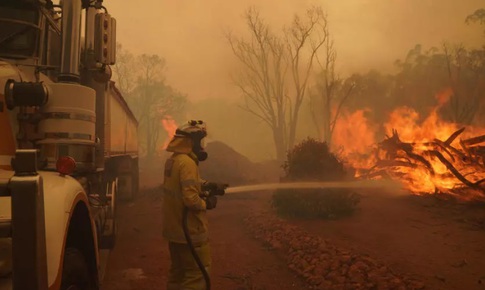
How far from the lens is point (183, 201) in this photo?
13.7 ft

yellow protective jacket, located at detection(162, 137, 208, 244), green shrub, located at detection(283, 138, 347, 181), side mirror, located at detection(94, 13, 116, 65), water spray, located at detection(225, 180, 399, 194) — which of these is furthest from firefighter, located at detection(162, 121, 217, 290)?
green shrub, located at detection(283, 138, 347, 181)

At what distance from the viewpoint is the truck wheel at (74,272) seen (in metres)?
2.46

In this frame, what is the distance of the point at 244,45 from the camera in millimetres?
31156

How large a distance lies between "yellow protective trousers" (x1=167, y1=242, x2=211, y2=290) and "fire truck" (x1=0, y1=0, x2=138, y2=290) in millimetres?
1155

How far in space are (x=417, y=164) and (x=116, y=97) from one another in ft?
30.7

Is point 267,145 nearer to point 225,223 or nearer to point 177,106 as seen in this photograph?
point 177,106

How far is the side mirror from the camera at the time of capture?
12.7 ft

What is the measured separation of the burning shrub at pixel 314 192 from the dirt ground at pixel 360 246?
0.37m

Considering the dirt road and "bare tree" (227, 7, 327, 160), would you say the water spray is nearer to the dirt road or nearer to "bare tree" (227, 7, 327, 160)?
the dirt road

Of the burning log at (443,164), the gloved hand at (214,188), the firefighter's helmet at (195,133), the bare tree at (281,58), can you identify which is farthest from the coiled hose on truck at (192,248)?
the bare tree at (281,58)

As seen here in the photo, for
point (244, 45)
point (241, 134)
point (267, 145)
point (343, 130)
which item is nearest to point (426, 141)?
point (343, 130)

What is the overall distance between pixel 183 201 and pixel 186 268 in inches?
32.4

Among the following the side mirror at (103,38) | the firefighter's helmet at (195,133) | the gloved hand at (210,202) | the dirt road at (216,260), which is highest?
the side mirror at (103,38)

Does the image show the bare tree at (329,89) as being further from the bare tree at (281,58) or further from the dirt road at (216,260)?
the dirt road at (216,260)
